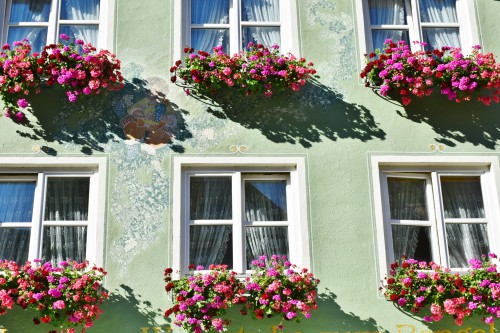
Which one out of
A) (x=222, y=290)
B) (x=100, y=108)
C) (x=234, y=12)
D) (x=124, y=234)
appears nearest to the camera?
(x=222, y=290)

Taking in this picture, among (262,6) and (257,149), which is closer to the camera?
(257,149)

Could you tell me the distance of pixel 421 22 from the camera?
10.5 m

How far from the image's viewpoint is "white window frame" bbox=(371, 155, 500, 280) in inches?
362

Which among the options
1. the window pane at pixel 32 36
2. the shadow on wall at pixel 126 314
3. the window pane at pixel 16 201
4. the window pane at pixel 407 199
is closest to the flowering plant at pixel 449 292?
the window pane at pixel 407 199

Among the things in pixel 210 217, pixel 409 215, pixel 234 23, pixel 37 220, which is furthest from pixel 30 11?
pixel 409 215

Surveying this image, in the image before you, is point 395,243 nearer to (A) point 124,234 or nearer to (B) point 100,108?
(A) point 124,234

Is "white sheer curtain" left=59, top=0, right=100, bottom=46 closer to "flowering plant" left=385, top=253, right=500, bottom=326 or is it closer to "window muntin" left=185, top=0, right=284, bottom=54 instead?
"window muntin" left=185, top=0, right=284, bottom=54

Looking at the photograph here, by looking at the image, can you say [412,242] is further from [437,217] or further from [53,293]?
[53,293]

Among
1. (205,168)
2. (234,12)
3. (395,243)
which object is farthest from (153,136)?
(395,243)

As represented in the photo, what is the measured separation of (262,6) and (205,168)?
255 centimetres

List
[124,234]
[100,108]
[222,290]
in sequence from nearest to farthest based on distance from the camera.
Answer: [222,290] → [124,234] → [100,108]

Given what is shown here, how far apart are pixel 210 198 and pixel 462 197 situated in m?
3.12

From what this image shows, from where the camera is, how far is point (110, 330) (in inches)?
333

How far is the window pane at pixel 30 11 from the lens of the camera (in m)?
10.2
